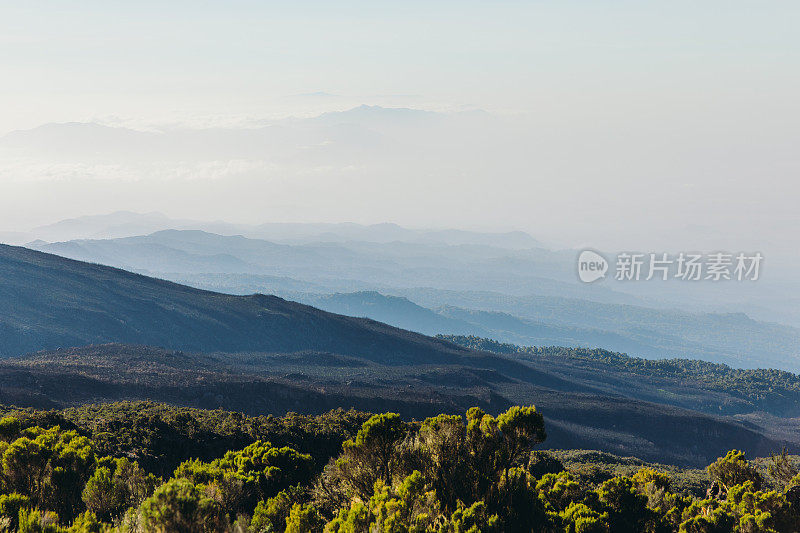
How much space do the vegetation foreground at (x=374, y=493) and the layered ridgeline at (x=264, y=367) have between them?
5345 centimetres

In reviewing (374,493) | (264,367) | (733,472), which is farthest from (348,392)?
(374,493)

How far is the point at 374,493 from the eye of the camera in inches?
1182

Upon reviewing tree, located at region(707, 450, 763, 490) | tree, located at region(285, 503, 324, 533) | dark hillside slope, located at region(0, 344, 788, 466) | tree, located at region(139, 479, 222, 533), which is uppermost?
tree, located at region(139, 479, 222, 533)

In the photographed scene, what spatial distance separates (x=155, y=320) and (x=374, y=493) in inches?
5850

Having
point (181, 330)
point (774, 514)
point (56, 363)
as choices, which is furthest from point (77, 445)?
point (181, 330)

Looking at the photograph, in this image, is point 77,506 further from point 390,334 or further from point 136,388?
point 390,334

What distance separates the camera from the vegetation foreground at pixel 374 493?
22969mm

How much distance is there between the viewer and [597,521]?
31.0 metres

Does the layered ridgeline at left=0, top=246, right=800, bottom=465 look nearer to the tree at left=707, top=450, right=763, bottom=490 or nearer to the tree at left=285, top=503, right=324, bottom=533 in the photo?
the tree at left=707, top=450, right=763, bottom=490

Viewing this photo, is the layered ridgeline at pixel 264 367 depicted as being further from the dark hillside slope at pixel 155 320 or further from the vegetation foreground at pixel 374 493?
the vegetation foreground at pixel 374 493

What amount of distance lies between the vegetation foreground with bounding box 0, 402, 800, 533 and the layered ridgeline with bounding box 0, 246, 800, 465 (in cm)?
5345

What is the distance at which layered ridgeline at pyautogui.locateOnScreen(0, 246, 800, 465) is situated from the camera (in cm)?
9750

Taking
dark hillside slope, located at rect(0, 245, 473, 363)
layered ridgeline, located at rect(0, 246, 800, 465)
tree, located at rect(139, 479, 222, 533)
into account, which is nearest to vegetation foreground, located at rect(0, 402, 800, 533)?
tree, located at rect(139, 479, 222, 533)

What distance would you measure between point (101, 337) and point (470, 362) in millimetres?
87557
